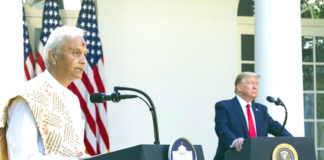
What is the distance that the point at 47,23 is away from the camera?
9297 millimetres

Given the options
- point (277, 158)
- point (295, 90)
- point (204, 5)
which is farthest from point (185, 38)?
point (277, 158)

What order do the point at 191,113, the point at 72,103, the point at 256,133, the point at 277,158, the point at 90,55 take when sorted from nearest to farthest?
the point at 72,103 < the point at 277,158 < the point at 256,133 < the point at 90,55 < the point at 191,113

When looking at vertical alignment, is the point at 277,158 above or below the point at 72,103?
below

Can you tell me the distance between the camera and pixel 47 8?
941 cm

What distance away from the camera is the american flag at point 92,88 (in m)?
9.27

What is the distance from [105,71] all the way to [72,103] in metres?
6.22

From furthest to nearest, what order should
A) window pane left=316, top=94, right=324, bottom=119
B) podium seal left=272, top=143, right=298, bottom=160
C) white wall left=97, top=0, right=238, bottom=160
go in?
window pane left=316, top=94, right=324, bottom=119 < white wall left=97, top=0, right=238, bottom=160 < podium seal left=272, top=143, right=298, bottom=160

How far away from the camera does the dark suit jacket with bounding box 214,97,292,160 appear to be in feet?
22.3

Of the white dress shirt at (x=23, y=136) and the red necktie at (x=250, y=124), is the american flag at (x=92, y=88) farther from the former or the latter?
the white dress shirt at (x=23, y=136)

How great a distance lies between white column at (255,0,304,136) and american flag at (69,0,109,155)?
2618 mm

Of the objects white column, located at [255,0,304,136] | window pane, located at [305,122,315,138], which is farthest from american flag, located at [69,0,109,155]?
window pane, located at [305,122,315,138]

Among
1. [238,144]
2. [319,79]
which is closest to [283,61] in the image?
[238,144]

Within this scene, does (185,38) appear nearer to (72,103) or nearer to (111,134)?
(111,134)

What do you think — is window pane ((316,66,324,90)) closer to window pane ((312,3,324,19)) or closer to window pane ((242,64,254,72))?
window pane ((312,3,324,19))
